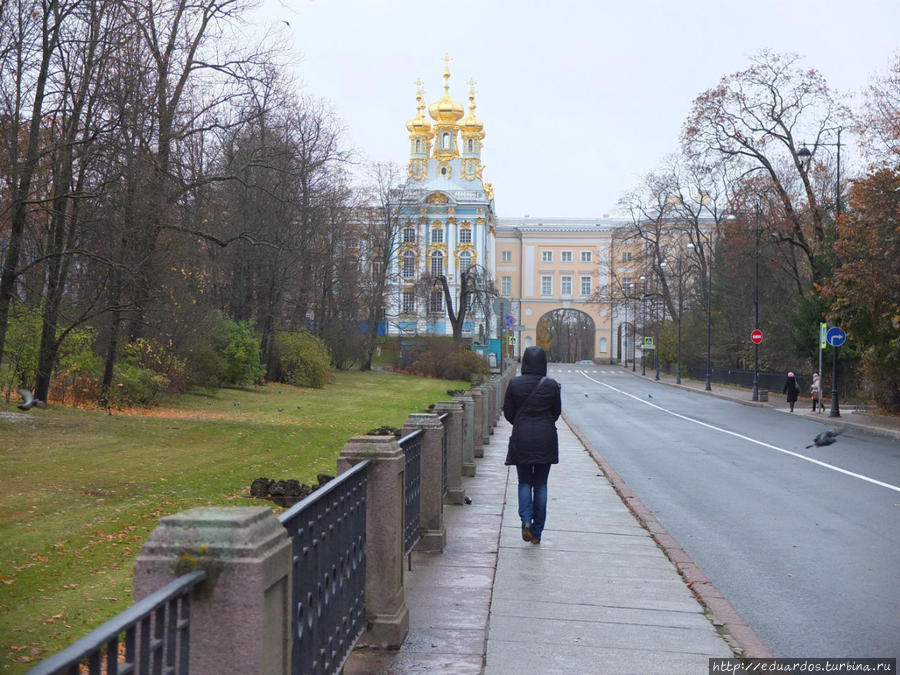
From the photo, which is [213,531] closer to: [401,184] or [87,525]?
[87,525]

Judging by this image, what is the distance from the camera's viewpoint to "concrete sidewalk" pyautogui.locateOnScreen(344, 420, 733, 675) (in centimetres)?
599

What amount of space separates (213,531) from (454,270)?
105 m

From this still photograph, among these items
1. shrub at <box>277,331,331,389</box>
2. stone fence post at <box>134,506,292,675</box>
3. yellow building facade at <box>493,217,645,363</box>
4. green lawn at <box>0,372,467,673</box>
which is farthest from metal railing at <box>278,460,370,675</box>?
yellow building facade at <box>493,217,645,363</box>

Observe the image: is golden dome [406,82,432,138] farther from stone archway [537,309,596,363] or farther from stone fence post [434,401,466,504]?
stone fence post [434,401,466,504]

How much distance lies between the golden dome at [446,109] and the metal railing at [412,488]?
3987 inches

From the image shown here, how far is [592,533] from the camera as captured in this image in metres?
10.7

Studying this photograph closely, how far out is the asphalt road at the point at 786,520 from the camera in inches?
291

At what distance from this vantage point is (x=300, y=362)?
45250 millimetres

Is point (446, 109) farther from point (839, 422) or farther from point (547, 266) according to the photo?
point (839, 422)

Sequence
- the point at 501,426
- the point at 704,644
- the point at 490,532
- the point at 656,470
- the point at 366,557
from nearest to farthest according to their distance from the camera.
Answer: the point at 366,557 → the point at 704,644 → the point at 490,532 → the point at 656,470 → the point at 501,426

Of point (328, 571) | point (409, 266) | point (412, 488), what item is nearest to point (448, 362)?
point (409, 266)

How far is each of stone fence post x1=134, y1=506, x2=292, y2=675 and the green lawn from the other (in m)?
3.63

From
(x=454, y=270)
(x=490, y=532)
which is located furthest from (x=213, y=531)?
(x=454, y=270)

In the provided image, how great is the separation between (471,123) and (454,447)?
3938 inches
